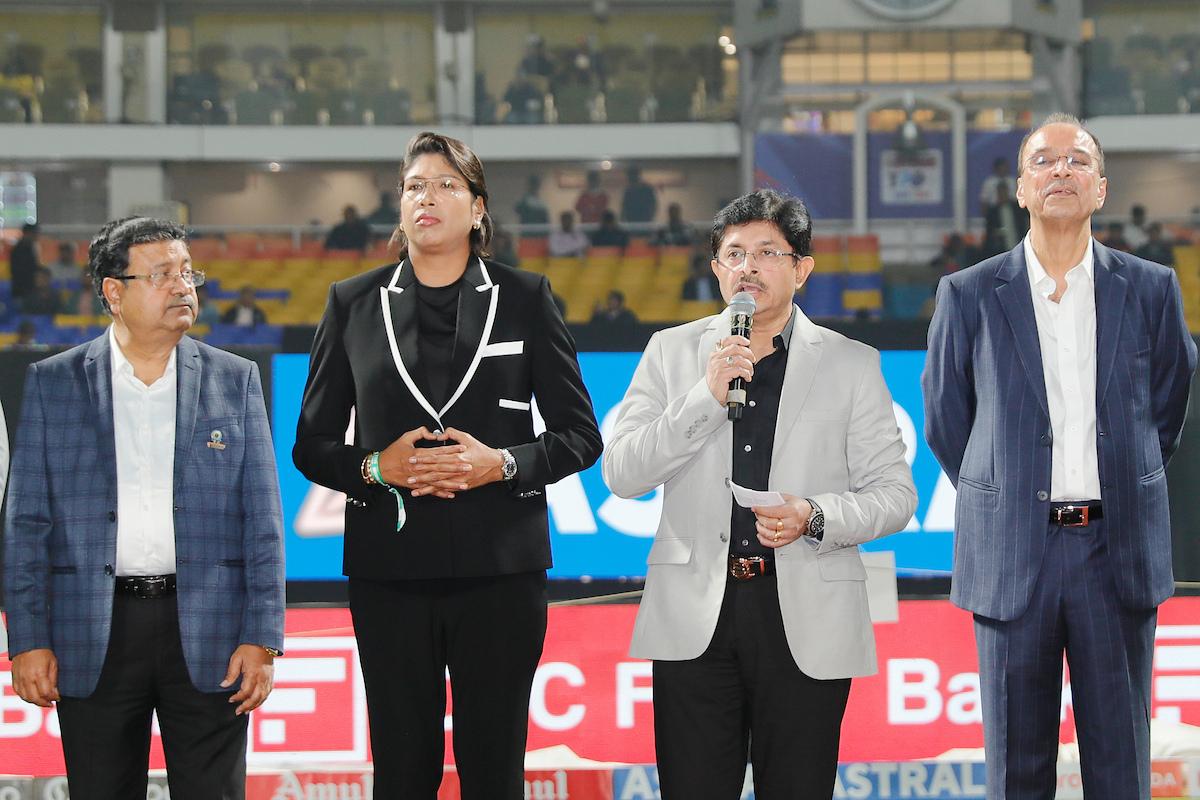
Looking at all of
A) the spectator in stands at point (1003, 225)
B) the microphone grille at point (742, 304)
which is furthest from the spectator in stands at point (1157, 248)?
the microphone grille at point (742, 304)

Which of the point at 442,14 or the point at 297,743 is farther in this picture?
the point at 442,14

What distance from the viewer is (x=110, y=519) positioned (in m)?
2.50

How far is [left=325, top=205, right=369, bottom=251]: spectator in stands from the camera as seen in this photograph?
1436cm

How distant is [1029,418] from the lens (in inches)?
98.3

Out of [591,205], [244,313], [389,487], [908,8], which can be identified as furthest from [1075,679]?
[908,8]

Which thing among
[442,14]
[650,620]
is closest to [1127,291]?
[650,620]

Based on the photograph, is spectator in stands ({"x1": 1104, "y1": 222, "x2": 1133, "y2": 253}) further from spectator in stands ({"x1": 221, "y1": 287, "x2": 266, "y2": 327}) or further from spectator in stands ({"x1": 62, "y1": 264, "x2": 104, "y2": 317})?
spectator in stands ({"x1": 62, "y1": 264, "x2": 104, "y2": 317})

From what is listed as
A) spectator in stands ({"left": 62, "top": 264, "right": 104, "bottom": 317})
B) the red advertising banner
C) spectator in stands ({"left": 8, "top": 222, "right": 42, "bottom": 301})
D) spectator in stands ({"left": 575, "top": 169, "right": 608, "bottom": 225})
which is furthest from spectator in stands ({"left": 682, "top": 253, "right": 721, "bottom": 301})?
the red advertising banner

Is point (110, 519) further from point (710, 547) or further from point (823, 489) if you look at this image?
point (823, 489)

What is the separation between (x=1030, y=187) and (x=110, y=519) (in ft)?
5.94

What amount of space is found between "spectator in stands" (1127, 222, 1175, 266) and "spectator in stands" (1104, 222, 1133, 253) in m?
0.14

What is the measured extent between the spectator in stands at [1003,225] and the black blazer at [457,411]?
380 inches

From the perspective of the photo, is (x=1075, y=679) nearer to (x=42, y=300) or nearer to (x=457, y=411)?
(x=457, y=411)

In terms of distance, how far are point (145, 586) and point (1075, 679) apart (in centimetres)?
169
